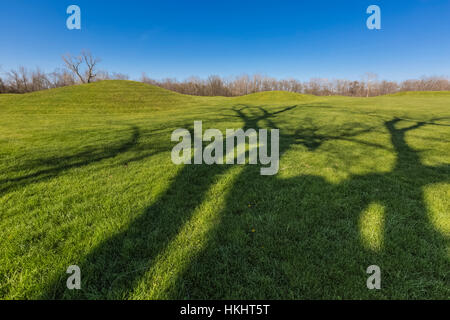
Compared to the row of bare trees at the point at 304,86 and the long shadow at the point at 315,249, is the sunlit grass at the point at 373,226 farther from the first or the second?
the row of bare trees at the point at 304,86

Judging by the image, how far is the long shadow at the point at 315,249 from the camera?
1.86m

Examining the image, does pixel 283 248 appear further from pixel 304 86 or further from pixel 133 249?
pixel 304 86

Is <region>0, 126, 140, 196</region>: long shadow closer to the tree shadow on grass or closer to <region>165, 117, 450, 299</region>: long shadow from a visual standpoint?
the tree shadow on grass

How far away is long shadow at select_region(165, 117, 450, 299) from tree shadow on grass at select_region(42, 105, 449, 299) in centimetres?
1

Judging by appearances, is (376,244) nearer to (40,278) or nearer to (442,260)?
(442,260)

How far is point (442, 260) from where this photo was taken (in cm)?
215

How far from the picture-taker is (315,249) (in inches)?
91.3

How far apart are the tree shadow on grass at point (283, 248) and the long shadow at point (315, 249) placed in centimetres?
1

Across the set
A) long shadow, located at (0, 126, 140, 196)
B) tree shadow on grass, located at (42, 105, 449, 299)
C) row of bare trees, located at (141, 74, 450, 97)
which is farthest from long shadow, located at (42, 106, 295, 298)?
row of bare trees, located at (141, 74, 450, 97)

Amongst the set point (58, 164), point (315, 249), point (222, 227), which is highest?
point (58, 164)

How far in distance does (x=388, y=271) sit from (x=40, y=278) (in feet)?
12.1

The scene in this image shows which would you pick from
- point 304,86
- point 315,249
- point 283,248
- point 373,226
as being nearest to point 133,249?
point 283,248

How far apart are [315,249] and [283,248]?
0.40m

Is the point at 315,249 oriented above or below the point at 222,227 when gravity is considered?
below
